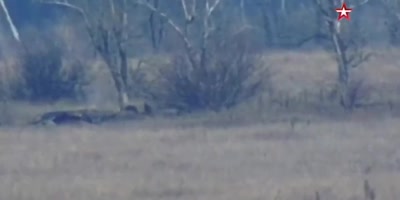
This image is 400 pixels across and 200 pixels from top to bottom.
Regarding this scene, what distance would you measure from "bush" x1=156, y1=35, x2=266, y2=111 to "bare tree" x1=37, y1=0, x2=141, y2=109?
1.43 meters

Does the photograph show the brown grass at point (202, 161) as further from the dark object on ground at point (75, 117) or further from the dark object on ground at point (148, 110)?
the dark object on ground at point (148, 110)

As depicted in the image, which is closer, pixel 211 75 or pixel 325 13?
pixel 325 13

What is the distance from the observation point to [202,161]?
20.1 meters

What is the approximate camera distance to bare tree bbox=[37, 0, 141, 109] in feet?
108

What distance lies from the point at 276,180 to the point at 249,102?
14.7 metres

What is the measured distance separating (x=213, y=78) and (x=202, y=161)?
11596 mm

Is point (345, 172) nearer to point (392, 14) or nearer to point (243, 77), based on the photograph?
point (243, 77)

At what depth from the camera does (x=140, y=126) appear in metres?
27.7

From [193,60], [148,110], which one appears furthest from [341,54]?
[148,110]

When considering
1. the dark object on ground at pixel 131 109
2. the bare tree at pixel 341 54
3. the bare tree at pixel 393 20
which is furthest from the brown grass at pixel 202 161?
the bare tree at pixel 393 20

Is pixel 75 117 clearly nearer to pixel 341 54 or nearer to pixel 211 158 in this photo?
pixel 341 54

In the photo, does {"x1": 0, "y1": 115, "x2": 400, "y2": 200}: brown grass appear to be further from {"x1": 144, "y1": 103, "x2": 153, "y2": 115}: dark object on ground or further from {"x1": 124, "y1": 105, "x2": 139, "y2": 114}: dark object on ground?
{"x1": 124, "y1": 105, "x2": 139, "y2": 114}: dark object on ground

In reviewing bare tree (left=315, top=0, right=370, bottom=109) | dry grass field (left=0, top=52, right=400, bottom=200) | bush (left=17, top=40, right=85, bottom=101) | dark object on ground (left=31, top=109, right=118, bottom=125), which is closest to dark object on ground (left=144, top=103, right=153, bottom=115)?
dark object on ground (left=31, top=109, right=118, bottom=125)

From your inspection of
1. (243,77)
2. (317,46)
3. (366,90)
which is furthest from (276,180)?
(317,46)
